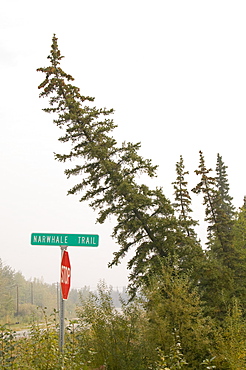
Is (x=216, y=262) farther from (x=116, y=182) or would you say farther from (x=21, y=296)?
(x=21, y=296)

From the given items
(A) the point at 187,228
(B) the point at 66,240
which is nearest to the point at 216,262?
(A) the point at 187,228

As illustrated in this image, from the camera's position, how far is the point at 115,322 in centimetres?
998

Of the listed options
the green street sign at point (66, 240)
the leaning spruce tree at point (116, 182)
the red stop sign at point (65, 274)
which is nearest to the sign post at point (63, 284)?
the red stop sign at point (65, 274)

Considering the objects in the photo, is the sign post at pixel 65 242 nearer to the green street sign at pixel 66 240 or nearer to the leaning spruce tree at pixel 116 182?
the green street sign at pixel 66 240

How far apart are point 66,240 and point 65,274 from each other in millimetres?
627

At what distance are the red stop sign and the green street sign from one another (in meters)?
0.21

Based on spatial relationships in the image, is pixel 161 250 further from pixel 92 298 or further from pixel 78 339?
pixel 78 339

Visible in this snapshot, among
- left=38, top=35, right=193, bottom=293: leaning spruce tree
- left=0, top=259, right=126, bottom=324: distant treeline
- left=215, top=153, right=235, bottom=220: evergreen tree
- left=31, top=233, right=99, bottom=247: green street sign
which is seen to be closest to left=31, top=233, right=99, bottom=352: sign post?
left=31, top=233, right=99, bottom=247: green street sign

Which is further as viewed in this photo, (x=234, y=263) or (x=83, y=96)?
(x=234, y=263)

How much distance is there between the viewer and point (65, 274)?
6223 mm

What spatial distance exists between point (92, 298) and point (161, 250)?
25.9 ft

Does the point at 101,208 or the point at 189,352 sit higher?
the point at 101,208

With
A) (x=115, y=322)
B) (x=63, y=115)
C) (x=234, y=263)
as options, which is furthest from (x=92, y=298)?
(x=234, y=263)

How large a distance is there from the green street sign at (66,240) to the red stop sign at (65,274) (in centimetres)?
21
